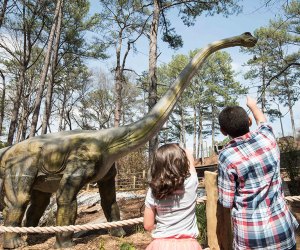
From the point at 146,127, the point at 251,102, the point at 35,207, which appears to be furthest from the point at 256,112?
the point at 35,207

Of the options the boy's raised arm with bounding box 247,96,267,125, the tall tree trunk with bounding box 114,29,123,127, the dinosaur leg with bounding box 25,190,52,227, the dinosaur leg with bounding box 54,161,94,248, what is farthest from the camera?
the tall tree trunk with bounding box 114,29,123,127

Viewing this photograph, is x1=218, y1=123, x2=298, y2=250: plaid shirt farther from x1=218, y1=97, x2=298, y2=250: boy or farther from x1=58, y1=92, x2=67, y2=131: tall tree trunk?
x1=58, y1=92, x2=67, y2=131: tall tree trunk

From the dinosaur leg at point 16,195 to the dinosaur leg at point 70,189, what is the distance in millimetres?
461

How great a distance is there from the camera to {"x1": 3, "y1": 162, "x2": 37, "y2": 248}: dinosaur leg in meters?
4.59

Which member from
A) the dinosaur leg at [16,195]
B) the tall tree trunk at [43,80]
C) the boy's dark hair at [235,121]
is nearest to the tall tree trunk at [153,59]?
the tall tree trunk at [43,80]

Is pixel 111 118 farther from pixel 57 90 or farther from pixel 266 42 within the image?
pixel 266 42

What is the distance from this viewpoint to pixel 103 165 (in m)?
4.71

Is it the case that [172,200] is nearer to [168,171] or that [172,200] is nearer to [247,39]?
[168,171]

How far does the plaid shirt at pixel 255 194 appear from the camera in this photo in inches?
69.0

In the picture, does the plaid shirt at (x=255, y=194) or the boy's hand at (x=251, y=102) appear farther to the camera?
the boy's hand at (x=251, y=102)

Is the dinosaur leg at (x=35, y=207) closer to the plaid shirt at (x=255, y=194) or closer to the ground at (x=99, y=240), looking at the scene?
the ground at (x=99, y=240)

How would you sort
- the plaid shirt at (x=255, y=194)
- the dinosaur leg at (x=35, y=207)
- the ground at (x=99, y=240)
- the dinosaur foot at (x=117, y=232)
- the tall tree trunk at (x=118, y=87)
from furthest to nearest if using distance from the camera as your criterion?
the tall tree trunk at (x=118, y=87), the dinosaur leg at (x=35, y=207), the dinosaur foot at (x=117, y=232), the ground at (x=99, y=240), the plaid shirt at (x=255, y=194)

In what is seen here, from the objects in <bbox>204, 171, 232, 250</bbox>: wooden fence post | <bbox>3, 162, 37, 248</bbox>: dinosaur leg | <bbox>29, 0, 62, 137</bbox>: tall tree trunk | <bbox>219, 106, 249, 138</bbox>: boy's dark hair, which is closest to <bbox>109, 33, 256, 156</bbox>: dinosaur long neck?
<bbox>3, 162, 37, 248</bbox>: dinosaur leg

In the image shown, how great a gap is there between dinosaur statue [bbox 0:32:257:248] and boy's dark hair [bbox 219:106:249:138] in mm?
2919
